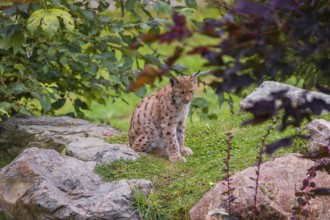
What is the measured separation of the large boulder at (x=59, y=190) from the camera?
5.42m

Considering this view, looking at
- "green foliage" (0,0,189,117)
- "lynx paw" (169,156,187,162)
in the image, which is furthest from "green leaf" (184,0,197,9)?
"lynx paw" (169,156,187,162)

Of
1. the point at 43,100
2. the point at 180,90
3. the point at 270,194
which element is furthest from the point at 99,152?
the point at 270,194

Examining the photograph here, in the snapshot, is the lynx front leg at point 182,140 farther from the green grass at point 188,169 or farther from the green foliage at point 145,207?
the green foliage at point 145,207

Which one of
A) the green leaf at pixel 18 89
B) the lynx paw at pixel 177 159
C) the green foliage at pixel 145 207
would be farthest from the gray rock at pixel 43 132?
the green foliage at pixel 145 207

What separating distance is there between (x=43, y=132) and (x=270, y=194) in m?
3.13

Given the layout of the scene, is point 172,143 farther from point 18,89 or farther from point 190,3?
point 18,89

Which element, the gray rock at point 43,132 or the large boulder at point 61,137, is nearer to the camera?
the large boulder at point 61,137

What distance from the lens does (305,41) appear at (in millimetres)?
2502

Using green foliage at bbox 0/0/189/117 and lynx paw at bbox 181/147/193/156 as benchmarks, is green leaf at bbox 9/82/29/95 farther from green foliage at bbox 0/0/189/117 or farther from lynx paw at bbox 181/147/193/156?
lynx paw at bbox 181/147/193/156

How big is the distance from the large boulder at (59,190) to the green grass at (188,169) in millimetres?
147

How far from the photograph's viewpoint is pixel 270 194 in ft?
16.6

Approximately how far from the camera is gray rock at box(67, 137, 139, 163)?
6324mm

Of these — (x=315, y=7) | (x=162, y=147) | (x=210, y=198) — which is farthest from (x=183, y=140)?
(x=315, y=7)

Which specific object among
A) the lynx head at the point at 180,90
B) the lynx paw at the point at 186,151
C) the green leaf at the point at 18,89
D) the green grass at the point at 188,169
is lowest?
the lynx paw at the point at 186,151
